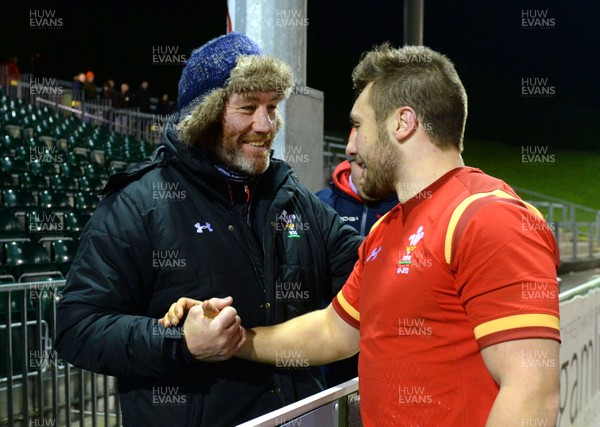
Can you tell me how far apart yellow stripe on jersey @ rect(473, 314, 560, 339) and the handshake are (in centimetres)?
71

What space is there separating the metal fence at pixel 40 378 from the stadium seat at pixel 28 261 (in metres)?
1.79

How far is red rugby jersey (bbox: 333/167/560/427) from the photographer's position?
165 cm

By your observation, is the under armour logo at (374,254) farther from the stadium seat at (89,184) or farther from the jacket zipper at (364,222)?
the stadium seat at (89,184)

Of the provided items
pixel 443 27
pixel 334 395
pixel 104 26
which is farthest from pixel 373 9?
pixel 334 395

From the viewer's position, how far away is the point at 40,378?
4.52 m

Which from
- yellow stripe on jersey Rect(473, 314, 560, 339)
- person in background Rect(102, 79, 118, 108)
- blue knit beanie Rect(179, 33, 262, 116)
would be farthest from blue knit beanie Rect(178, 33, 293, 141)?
person in background Rect(102, 79, 118, 108)

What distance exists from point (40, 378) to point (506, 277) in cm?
362

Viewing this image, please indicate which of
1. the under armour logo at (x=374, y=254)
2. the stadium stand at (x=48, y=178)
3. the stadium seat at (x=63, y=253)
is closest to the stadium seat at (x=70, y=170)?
the stadium stand at (x=48, y=178)

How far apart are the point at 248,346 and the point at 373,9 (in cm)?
2998

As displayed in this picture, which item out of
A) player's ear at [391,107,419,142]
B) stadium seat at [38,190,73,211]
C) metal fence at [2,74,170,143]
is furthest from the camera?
metal fence at [2,74,170,143]

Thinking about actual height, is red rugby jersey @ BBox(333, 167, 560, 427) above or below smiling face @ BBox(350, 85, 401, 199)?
below

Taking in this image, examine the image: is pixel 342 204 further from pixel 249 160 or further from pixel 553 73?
pixel 553 73

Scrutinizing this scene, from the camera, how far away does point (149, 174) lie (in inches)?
89.3

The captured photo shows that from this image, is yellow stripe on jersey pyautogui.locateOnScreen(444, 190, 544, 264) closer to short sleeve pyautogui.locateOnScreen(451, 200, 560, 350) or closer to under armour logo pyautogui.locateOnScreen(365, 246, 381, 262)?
short sleeve pyautogui.locateOnScreen(451, 200, 560, 350)
